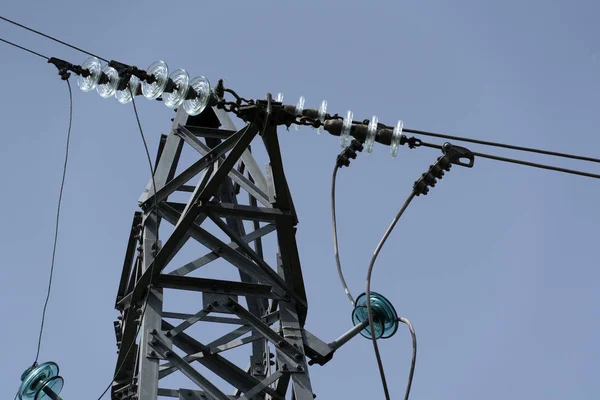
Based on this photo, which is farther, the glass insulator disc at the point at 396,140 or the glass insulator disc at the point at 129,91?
the glass insulator disc at the point at 129,91

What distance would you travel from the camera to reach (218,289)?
8719 mm

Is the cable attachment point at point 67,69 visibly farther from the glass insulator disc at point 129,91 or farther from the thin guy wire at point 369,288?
the thin guy wire at point 369,288

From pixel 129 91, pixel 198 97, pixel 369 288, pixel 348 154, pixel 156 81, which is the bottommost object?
pixel 369 288

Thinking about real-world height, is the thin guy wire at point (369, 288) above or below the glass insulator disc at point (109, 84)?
below

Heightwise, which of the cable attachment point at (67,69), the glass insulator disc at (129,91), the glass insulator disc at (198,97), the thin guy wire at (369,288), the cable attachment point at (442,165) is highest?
Answer: the cable attachment point at (67,69)

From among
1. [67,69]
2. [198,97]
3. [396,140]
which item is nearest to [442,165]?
[396,140]

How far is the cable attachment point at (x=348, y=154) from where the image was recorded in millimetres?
8805

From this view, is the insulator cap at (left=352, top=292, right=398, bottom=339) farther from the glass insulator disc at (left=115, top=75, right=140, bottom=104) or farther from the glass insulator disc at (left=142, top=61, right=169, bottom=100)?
the glass insulator disc at (left=115, top=75, right=140, bottom=104)

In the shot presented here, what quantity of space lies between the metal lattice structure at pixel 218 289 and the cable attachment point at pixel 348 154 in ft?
1.71

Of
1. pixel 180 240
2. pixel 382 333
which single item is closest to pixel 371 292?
pixel 382 333

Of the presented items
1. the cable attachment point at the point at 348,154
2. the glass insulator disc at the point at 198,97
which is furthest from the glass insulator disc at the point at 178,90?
the cable attachment point at the point at 348,154

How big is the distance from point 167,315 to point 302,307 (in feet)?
4.13

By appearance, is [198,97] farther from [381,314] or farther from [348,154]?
[381,314]

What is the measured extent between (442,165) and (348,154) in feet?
2.95
